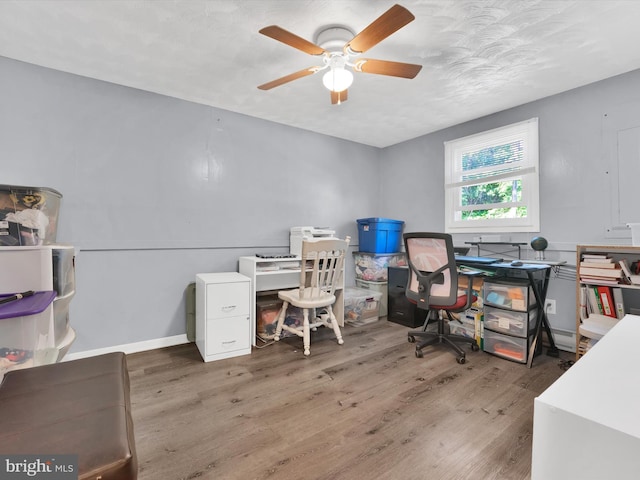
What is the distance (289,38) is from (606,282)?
8.78 ft

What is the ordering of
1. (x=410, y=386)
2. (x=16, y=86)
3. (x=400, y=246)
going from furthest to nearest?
(x=400, y=246), (x=16, y=86), (x=410, y=386)

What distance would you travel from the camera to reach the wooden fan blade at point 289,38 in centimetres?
152

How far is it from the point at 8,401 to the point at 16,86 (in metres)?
2.48

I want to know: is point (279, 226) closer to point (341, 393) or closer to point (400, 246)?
point (400, 246)

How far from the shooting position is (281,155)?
3.46 meters

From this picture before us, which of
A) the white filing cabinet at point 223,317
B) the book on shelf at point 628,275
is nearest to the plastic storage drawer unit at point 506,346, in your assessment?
the book on shelf at point 628,275

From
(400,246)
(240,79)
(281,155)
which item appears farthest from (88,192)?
(400,246)

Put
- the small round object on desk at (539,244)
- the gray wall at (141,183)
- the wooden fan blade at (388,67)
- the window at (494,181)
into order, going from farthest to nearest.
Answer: the window at (494,181) < the small round object on desk at (539,244) < the gray wall at (141,183) < the wooden fan blade at (388,67)

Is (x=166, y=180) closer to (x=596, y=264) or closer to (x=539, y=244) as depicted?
(x=539, y=244)

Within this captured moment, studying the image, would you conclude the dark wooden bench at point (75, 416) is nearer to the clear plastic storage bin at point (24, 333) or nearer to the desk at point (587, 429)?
the clear plastic storage bin at point (24, 333)

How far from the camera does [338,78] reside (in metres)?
1.95

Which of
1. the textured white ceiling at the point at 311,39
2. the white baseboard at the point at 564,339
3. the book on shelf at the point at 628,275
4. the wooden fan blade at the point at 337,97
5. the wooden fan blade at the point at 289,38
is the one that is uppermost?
the textured white ceiling at the point at 311,39

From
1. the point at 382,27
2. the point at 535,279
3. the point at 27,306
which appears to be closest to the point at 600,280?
the point at 535,279

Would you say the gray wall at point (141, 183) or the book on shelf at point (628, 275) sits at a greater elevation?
the gray wall at point (141, 183)
